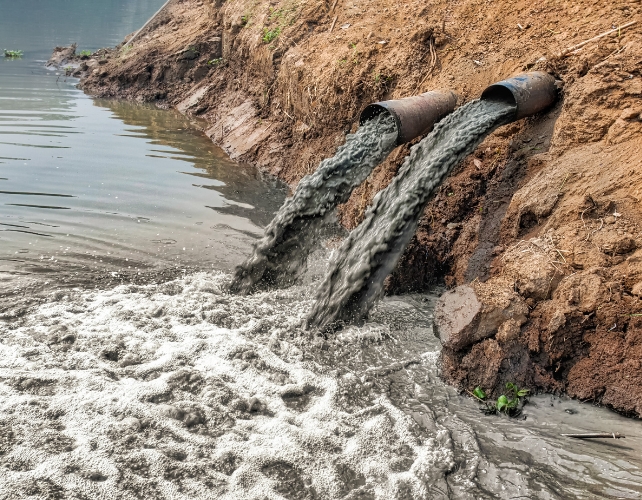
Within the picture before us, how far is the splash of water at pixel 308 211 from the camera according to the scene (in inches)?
216

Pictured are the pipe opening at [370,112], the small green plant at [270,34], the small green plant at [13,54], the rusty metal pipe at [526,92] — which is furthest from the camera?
the small green plant at [13,54]

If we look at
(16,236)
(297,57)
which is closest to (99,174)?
(16,236)

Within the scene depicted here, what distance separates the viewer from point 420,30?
23.0ft

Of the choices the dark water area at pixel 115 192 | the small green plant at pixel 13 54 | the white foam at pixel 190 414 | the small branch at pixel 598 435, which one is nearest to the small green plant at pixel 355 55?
the dark water area at pixel 115 192

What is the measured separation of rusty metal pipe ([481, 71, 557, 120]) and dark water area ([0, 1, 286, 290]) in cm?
290

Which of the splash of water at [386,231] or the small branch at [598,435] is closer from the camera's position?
the small branch at [598,435]

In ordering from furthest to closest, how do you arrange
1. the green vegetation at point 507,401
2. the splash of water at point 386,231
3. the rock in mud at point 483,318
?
the splash of water at point 386,231 → the rock in mud at point 483,318 → the green vegetation at point 507,401

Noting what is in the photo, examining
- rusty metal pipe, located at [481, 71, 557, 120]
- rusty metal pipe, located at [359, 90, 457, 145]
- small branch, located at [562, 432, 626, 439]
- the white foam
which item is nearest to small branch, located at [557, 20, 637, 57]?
rusty metal pipe, located at [481, 71, 557, 120]

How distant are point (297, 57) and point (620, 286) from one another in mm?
6447

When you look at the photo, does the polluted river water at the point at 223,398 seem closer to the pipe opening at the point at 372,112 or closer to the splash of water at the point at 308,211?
the splash of water at the point at 308,211

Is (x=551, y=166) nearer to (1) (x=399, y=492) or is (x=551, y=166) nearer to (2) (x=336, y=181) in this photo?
(2) (x=336, y=181)

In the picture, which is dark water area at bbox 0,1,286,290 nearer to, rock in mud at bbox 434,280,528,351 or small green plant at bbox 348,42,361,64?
small green plant at bbox 348,42,361,64

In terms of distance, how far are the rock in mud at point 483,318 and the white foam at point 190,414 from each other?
67cm

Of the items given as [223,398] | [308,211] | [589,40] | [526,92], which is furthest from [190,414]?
[589,40]
